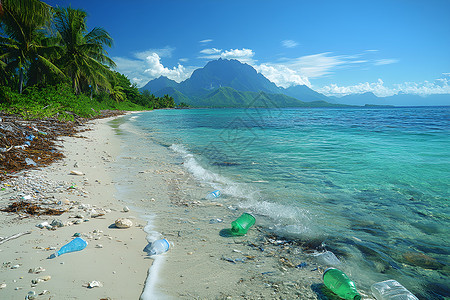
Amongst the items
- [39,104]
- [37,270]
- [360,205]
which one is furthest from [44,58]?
[360,205]

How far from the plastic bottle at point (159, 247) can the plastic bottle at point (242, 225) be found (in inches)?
36.8

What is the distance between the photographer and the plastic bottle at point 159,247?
7.93 feet

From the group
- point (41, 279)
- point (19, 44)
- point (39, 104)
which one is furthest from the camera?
point (19, 44)

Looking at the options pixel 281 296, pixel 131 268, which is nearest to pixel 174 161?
pixel 131 268

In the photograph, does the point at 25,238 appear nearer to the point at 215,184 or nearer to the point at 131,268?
the point at 131,268

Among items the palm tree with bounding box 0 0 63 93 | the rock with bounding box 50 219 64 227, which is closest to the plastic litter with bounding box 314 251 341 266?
the rock with bounding box 50 219 64 227

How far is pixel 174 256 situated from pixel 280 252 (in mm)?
1257

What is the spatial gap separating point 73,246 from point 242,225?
201 centimetres

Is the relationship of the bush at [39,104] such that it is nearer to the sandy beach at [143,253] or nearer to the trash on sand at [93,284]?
the sandy beach at [143,253]

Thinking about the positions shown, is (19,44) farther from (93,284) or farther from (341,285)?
(341,285)

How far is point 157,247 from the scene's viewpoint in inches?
96.6

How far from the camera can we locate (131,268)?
212cm

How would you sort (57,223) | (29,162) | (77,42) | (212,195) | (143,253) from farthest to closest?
(77,42) → (29,162) → (212,195) → (57,223) → (143,253)

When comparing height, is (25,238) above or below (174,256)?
above
